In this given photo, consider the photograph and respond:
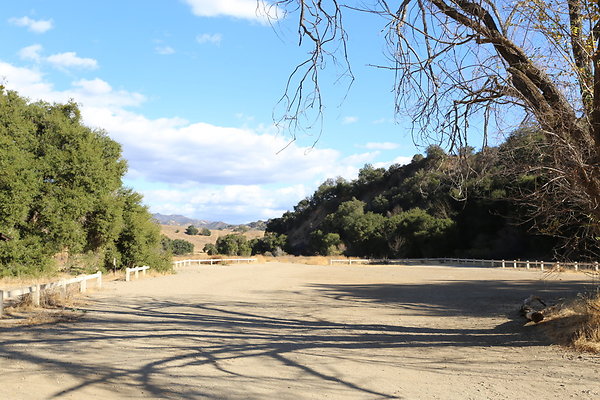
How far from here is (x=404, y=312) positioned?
1464 cm

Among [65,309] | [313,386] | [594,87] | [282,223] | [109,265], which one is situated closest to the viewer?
[313,386]

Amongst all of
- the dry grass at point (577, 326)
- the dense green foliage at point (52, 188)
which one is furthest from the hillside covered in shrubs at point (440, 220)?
the dense green foliage at point (52, 188)

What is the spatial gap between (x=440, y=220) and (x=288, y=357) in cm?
5408

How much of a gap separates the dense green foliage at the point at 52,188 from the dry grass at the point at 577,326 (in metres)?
21.4

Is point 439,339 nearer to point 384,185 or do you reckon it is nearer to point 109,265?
point 109,265

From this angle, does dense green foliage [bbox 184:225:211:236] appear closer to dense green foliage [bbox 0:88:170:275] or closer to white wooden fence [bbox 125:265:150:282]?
white wooden fence [bbox 125:265:150:282]

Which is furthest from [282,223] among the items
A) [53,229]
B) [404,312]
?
[404,312]

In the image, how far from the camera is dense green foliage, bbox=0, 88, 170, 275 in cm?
2230

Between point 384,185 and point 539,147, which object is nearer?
point 539,147

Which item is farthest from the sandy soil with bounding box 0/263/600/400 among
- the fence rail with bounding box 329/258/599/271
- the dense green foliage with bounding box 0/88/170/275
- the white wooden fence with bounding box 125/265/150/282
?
the fence rail with bounding box 329/258/599/271

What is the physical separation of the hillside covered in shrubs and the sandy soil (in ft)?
9.84

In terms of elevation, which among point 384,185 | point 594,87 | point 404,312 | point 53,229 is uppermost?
point 384,185

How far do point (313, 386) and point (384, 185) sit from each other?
98.9 m

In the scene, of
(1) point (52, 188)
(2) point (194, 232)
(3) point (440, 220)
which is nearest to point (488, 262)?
(3) point (440, 220)
